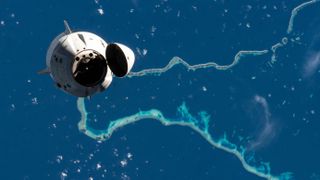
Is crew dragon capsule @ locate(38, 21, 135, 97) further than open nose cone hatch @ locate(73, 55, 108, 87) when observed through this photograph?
No

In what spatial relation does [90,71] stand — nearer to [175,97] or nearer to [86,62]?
[86,62]

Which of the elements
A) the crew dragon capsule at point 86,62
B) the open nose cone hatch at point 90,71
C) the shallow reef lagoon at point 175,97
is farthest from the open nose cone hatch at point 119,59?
the shallow reef lagoon at point 175,97

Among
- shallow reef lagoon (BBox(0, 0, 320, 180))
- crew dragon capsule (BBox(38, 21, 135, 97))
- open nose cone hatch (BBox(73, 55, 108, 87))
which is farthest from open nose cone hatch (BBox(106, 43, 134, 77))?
shallow reef lagoon (BBox(0, 0, 320, 180))

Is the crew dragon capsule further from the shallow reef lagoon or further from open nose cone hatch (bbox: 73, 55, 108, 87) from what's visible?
the shallow reef lagoon

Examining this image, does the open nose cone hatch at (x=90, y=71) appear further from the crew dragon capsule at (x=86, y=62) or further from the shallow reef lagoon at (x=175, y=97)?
the shallow reef lagoon at (x=175, y=97)

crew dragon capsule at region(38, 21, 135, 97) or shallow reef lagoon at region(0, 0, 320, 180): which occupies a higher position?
crew dragon capsule at region(38, 21, 135, 97)

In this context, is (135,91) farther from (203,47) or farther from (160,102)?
(203,47)
